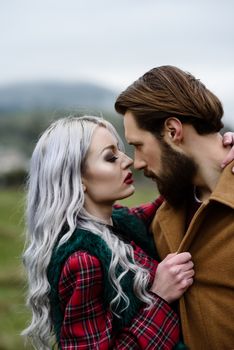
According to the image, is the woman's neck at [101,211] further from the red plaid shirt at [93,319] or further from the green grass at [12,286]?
the green grass at [12,286]

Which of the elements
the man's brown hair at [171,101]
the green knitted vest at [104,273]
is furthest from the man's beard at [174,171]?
the green knitted vest at [104,273]

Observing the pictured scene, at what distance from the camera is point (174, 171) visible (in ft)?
15.4

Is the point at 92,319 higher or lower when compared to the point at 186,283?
lower

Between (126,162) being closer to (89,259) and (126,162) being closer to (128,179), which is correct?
(128,179)

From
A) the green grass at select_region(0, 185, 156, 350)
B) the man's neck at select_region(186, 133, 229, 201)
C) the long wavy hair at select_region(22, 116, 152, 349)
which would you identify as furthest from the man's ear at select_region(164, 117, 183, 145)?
the green grass at select_region(0, 185, 156, 350)

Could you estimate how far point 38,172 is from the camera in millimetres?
4602

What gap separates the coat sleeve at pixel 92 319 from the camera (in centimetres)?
416

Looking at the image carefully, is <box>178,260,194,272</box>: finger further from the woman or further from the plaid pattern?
the plaid pattern

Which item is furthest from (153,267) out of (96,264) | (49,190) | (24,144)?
(24,144)

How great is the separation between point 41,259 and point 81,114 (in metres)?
1.05

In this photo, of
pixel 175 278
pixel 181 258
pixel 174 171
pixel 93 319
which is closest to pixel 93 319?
pixel 93 319

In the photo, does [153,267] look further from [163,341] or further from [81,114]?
[81,114]

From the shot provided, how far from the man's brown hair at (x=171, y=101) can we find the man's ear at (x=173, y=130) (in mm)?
32

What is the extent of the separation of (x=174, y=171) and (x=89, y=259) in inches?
35.2
